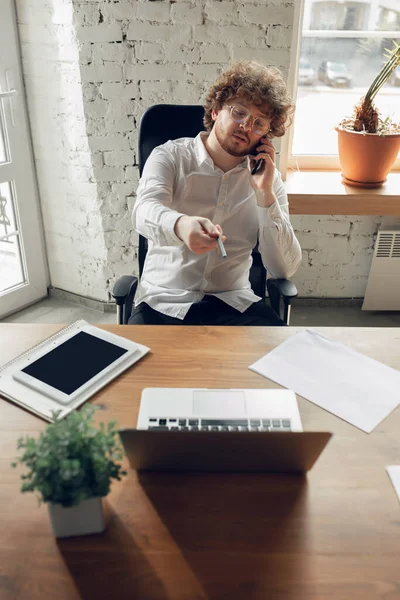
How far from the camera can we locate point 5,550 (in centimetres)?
77

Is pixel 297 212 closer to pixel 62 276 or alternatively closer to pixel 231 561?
pixel 62 276

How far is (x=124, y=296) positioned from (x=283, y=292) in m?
0.49

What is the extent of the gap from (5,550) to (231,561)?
340mm

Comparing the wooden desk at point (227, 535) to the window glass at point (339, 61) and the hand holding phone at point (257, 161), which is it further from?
the window glass at point (339, 61)

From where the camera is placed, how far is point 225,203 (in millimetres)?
1694

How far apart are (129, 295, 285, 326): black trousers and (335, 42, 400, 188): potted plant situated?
1.07 meters

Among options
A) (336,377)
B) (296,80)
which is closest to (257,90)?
(336,377)

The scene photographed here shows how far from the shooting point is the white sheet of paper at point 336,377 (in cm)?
106

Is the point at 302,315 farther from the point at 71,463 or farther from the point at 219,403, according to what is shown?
the point at 71,463

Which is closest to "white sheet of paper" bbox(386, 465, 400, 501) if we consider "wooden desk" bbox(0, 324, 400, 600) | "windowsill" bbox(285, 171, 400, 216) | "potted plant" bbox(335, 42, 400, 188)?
"wooden desk" bbox(0, 324, 400, 600)

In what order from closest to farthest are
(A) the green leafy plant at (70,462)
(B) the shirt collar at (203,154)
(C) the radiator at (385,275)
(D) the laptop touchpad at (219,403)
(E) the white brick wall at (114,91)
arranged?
(A) the green leafy plant at (70,462)
(D) the laptop touchpad at (219,403)
(B) the shirt collar at (203,154)
(E) the white brick wall at (114,91)
(C) the radiator at (385,275)

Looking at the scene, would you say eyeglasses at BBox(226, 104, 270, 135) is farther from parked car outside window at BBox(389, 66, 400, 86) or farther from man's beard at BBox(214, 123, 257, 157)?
parked car outside window at BBox(389, 66, 400, 86)

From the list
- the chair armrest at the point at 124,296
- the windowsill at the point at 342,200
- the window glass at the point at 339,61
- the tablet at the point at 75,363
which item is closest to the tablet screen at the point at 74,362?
the tablet at the point at 75,363

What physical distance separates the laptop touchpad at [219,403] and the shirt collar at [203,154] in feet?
2.86
